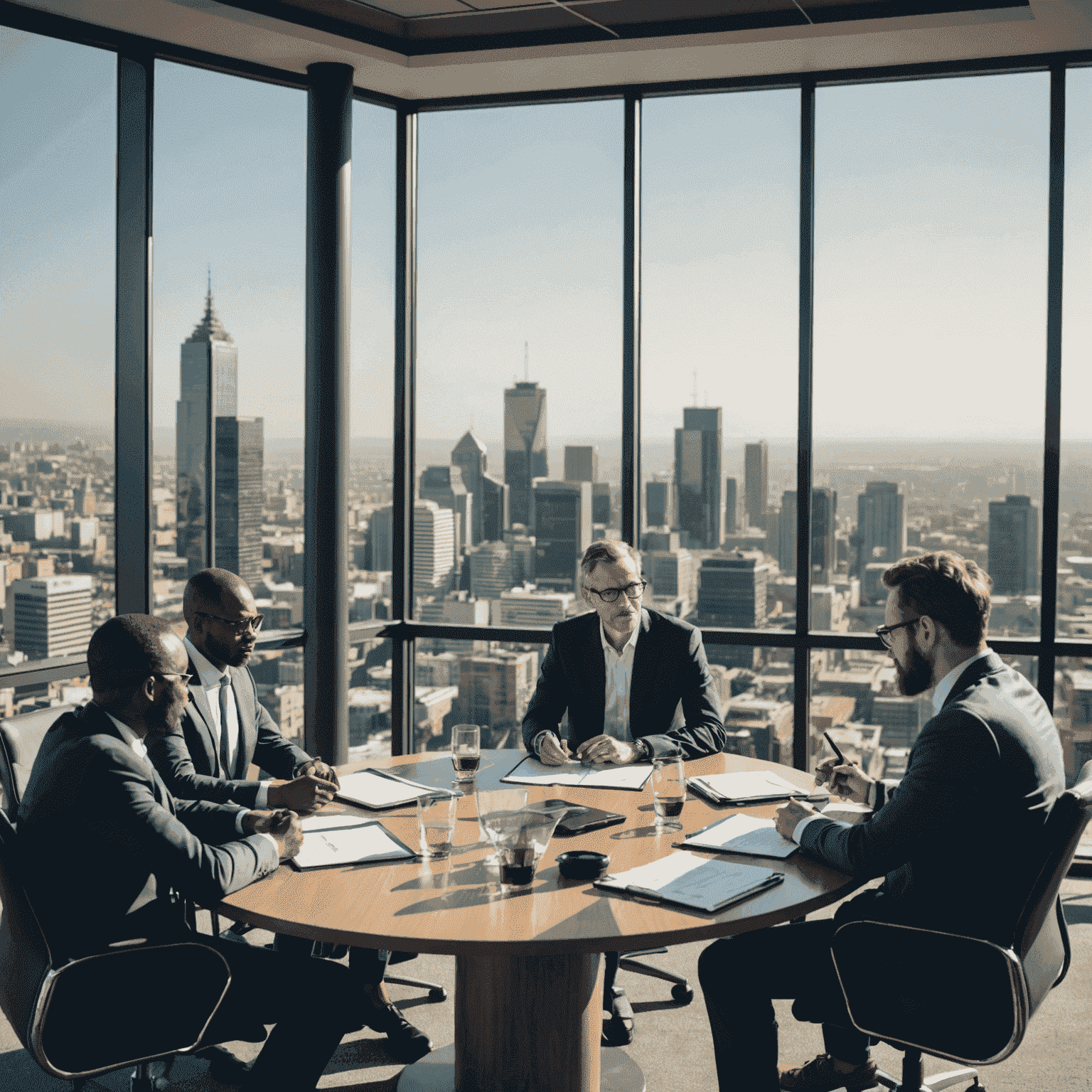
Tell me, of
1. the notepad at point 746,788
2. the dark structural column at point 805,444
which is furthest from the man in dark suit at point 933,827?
the dark structural column at point 805,444

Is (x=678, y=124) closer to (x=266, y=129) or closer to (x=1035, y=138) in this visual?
(x=1035, y=138)

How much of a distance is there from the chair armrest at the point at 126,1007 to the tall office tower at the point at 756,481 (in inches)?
117

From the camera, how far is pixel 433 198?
4699mm

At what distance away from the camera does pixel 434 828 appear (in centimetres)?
223

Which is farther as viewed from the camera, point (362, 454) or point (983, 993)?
point (362, 454)

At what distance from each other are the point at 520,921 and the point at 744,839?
0.66 m

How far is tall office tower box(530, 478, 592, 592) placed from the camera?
460 centimetres

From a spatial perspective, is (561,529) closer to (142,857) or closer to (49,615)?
(49,615)

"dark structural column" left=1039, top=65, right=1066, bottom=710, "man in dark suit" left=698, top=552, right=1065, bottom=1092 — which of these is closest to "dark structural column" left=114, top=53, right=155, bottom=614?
"man in dark suit" left=698, top=552, right=1065, bottom=1092

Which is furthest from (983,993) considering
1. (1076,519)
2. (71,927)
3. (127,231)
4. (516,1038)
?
(127,231)

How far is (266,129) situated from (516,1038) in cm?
372

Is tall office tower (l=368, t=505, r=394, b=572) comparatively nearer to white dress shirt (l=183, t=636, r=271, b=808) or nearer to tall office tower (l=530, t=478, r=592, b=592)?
tall office tower (l=530, t=478, r=592, b=592)

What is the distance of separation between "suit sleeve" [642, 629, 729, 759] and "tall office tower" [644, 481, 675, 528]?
1144 millimetres

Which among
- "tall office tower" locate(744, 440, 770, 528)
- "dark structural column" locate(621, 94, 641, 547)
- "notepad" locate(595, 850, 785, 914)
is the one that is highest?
"dark structural column" locate(621, 94, 641, 547)
